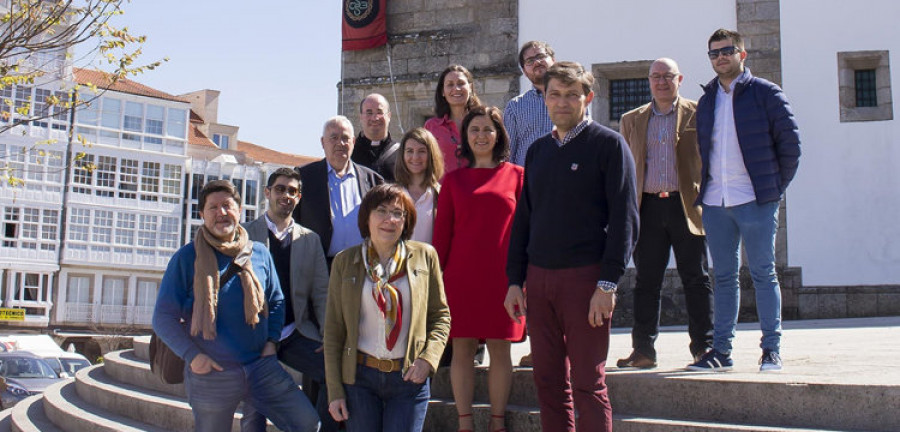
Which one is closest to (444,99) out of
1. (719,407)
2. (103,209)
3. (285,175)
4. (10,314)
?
Result: (285,175)

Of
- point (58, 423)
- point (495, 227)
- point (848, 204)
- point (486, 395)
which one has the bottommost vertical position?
point (58, 423)

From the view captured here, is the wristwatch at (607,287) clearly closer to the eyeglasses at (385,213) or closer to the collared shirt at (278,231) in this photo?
the eyeglasses at (385,213)

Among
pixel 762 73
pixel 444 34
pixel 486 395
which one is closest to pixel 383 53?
pixel 444 34

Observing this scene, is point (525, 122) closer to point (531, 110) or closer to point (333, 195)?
point (531, 110)

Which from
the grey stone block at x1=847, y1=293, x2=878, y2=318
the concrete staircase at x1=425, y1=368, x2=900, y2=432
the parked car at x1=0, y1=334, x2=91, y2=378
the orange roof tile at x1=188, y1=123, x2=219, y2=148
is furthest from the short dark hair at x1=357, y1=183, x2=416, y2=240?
the orange roof tile at x1=188, y1=123, x2=219, y2=148

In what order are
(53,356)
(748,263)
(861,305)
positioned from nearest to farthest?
1. (748,263)
2. (861,305)
3. (53,356)

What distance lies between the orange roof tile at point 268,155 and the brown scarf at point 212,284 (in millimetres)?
44539

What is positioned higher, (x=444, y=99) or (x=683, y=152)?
(x=444, y=99)

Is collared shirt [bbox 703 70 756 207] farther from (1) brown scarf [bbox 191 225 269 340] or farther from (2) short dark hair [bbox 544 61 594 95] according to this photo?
(1) brown scarf [bbox 191 225 269 340]

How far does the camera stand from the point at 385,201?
359 cm

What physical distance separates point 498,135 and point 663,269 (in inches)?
47.9

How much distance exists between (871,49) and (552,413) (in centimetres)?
825

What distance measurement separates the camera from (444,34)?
1120 cm

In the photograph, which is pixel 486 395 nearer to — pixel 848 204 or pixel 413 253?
pixel 413 253
